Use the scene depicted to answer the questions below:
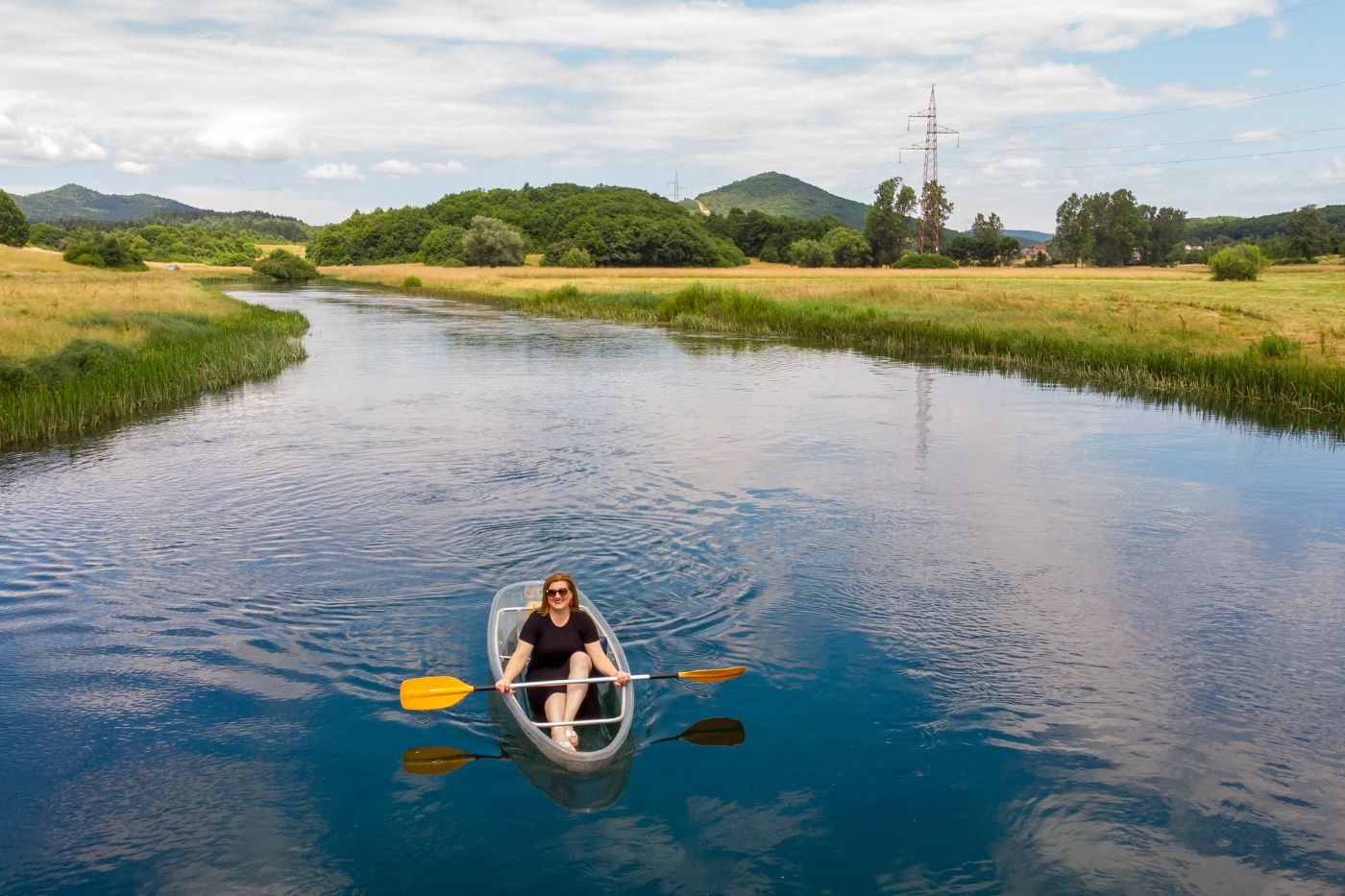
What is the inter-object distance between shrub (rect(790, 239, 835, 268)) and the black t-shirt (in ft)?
338

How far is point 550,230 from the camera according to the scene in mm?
122562

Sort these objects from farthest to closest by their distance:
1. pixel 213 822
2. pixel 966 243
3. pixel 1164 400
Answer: pixel 966 243
pixel 1164 400
pixel 213 822

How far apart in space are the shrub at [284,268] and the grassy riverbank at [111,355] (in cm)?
6415

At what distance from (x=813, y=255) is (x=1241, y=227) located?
80.5 meters

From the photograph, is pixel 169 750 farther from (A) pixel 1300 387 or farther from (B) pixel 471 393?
(A) pixel 1300 387

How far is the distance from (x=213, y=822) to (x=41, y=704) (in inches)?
100

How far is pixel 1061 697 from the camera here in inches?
325

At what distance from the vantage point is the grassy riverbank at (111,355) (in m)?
18.9

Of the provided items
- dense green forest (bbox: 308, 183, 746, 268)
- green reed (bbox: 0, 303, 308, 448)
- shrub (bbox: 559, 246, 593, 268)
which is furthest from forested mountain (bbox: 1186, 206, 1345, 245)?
green reed (bbox: 0, 303, 308, 448)

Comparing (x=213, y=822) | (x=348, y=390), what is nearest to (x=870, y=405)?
(x=348, y=390)

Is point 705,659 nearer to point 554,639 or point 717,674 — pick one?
point 717,674

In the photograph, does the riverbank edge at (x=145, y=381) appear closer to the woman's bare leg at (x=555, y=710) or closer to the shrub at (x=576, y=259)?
the woman's bare leg at (x=555, y=710)

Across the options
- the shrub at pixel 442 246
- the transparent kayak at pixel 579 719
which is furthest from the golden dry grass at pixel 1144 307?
the shrub at pixel 442 246

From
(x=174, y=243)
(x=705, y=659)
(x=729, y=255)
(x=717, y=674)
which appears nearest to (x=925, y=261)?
(x=729, y=255)
